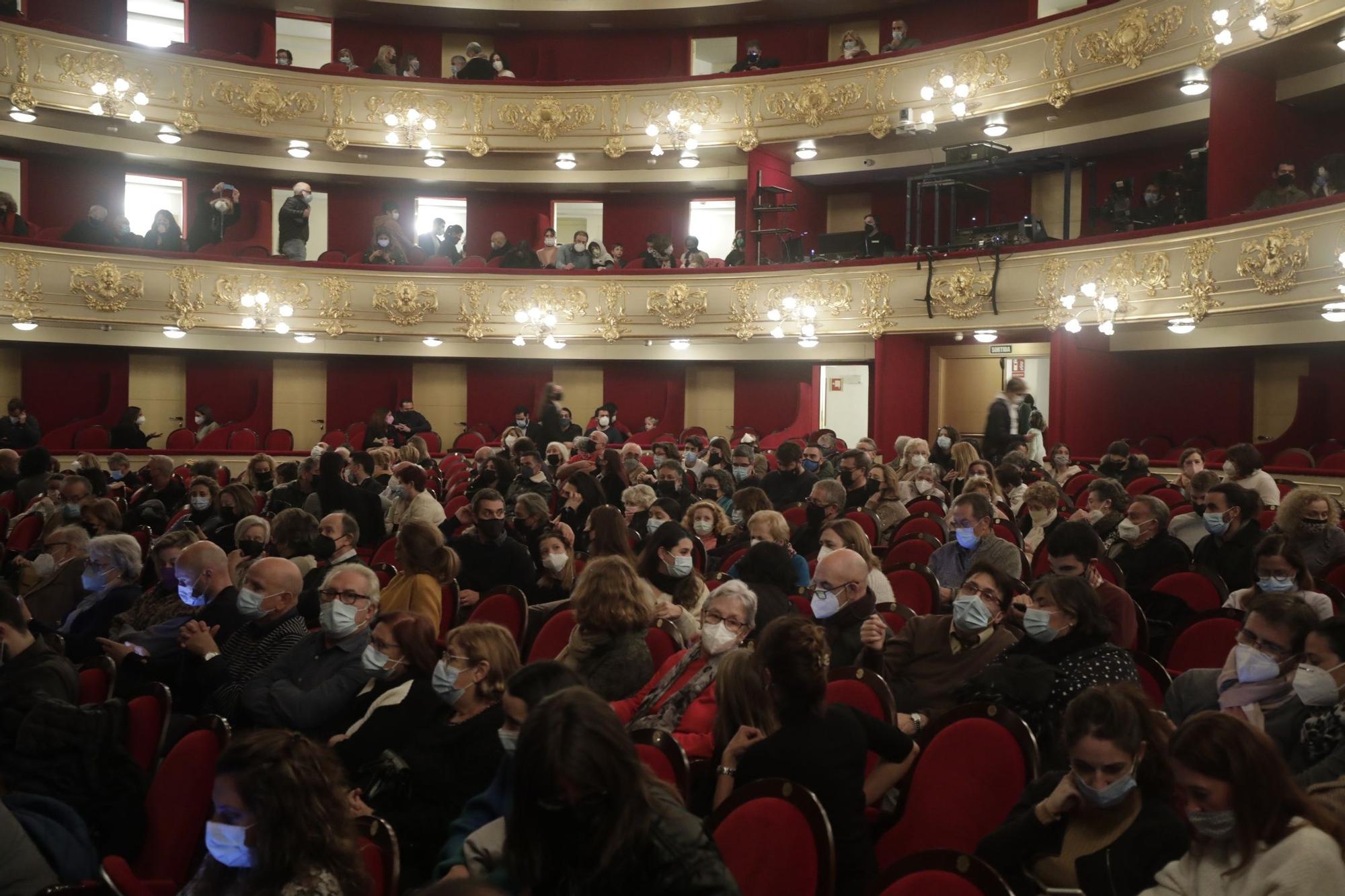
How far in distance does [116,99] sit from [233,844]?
716 inches

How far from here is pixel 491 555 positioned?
676 centimetres

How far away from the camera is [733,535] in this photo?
796 cm

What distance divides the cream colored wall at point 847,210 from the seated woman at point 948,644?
1719cm

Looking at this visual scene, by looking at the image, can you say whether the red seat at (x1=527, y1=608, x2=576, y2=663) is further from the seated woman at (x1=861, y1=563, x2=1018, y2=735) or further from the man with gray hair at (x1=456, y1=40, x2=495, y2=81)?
the man with gray hair at (x1=456, y1=40, x2=495, y2=81)

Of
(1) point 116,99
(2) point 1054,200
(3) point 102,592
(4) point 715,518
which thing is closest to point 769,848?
(3) point 102,592

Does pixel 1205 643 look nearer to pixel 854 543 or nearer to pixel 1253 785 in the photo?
pixel 854 543

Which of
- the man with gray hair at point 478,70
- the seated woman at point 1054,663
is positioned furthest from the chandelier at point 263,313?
the seated woman at point 1054,663

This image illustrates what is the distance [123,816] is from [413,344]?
17508mm

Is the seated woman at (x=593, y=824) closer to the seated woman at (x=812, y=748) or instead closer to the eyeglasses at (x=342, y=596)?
the seated woman at (x=812, y=748)

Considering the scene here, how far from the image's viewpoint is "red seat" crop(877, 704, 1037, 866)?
11.1ft

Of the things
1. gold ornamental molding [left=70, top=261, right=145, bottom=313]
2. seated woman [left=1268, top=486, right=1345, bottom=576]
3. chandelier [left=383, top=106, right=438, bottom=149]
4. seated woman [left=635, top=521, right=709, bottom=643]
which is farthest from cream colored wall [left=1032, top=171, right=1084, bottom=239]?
seated woman [left=635, top=521, right=709, bottom=643]

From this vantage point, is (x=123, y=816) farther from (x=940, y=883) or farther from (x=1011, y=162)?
(x=1011, y=162)

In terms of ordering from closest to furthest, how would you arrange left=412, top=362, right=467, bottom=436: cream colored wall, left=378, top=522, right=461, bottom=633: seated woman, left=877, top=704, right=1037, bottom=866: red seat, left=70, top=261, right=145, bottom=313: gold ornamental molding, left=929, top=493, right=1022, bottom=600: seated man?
left=877, top=704, right=1037, bottom=866: red seat < left=378, top=522, right=461, bottom=633: seated woman < left=929, top=493, right=1022, bottom=600: seated man < left=70, top=261, right=145, bottom=313: gold ornamental molding < left=412, top=362, right=467, bottom=436: cream colored wall

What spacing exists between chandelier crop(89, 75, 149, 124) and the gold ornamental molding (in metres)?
2.36
